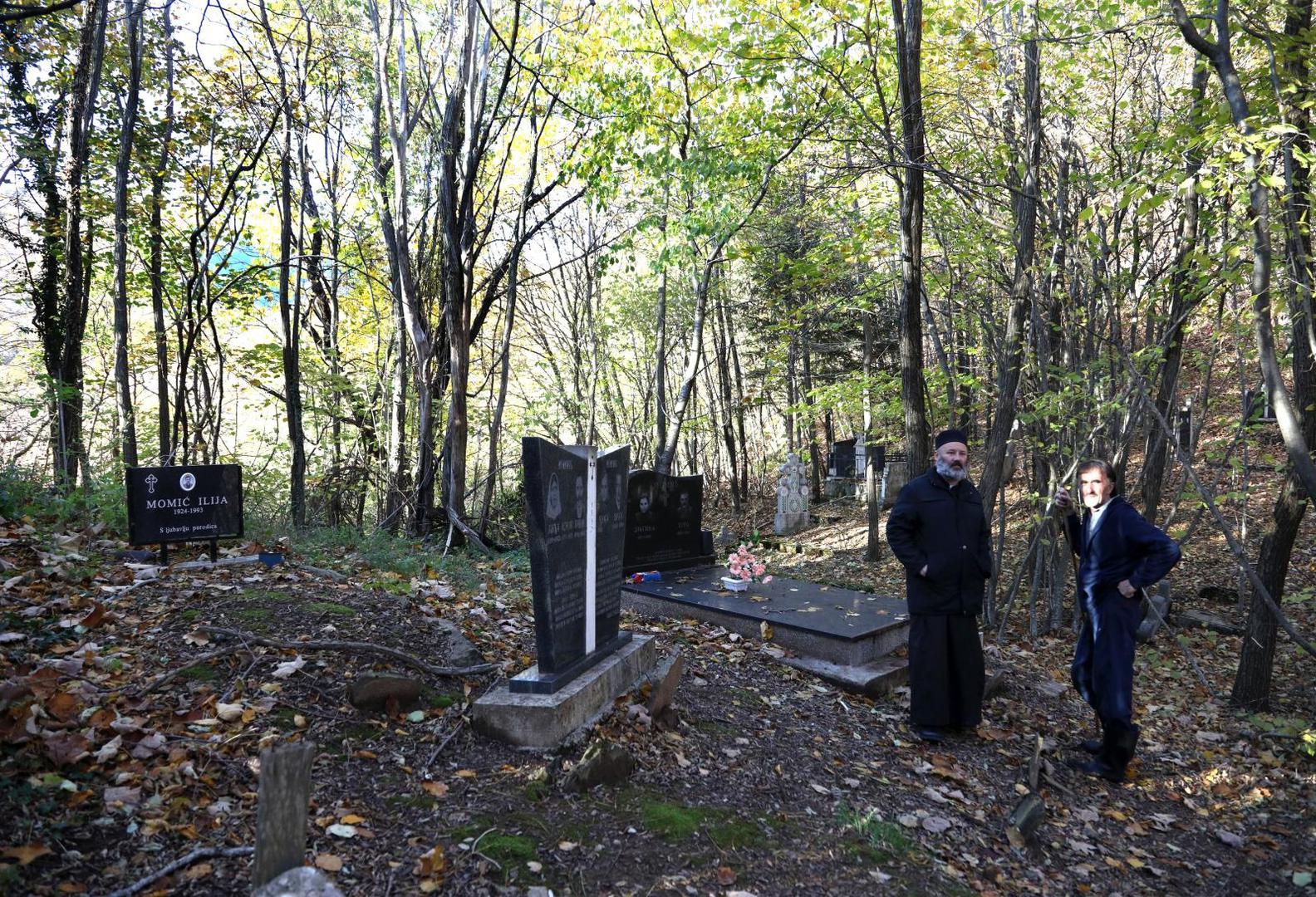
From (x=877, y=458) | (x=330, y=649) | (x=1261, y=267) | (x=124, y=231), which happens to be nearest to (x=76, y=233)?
(x=124, y=231)

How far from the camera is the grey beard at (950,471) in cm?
521

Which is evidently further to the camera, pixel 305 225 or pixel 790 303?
pixel 790 303

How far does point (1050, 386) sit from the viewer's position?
980 cm

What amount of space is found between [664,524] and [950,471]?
4362 mm

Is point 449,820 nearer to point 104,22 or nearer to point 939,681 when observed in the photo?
point 939,681

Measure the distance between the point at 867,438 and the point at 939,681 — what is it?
1248 centimetres

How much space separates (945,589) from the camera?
204 inches

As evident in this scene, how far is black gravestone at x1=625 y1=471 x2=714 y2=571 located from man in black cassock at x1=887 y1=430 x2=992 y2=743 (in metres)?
3.83

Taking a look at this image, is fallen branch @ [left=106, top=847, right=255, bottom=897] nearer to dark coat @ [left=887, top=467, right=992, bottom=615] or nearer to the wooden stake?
the wooden stake

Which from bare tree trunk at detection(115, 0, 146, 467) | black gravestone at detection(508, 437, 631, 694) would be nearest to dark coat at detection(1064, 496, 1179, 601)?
black gravestone at detection(508, 437, 631, 694)

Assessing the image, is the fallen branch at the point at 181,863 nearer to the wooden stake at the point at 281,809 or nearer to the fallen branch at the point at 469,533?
the wooden stake at the point at 281,809

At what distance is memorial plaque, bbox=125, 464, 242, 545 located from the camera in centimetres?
608

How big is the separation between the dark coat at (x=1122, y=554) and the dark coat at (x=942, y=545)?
0.61m

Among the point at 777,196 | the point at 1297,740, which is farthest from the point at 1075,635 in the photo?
the point at 777,196
